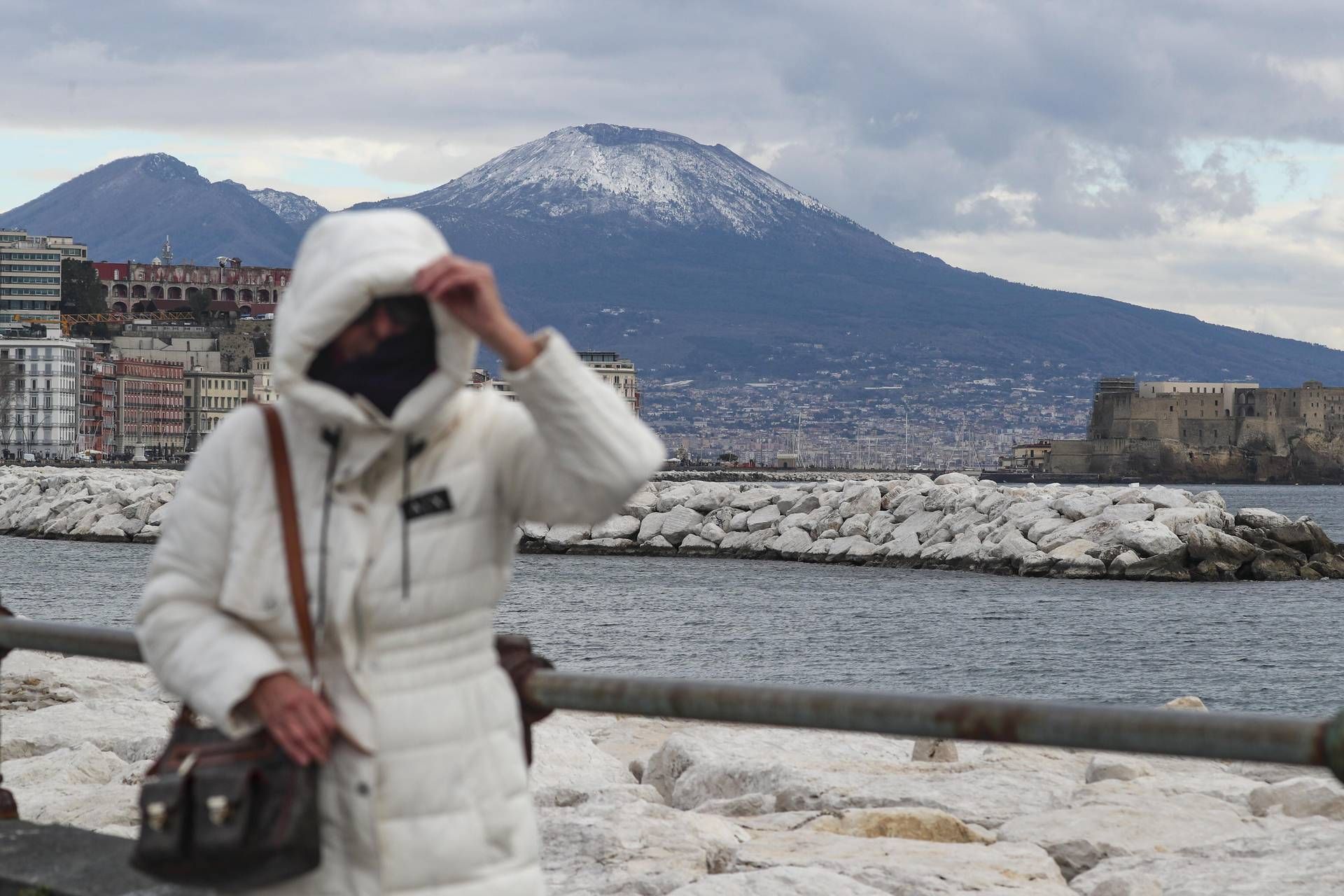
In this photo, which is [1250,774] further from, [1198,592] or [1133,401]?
[1133,401]

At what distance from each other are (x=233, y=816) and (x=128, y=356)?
114 m

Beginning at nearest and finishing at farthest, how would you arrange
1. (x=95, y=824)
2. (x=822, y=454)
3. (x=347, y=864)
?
(x=347, y=864)
(x=95, y=824)
(x=822, y=454)

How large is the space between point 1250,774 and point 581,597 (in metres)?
24.6

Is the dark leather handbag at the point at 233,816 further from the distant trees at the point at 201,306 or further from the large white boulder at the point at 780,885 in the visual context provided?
the distant trees at the point at 201,306

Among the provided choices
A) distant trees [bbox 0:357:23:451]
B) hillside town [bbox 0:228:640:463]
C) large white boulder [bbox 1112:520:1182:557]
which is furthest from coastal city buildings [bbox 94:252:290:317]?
large white boulder [bbox 1112:520:1182:557]

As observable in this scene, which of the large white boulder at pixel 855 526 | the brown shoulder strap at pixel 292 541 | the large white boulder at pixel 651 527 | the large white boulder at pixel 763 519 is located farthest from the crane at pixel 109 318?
the brown shoulder strap at pixel 292 541

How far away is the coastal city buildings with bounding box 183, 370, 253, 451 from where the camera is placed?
352ft

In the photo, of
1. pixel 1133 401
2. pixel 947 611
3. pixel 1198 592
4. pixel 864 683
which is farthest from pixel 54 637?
pixel 1133 401

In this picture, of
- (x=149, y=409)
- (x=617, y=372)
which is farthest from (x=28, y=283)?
(x=617, y=372)

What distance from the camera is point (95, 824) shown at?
545 cm

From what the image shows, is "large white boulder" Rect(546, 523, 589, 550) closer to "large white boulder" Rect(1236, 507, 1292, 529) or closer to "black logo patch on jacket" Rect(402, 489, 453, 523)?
"large white boulder" Rect(1236, 507, 1292, 529)

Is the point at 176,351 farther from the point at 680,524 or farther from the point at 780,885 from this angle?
the point at 780,885

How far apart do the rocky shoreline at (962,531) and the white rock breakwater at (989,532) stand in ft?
0.12

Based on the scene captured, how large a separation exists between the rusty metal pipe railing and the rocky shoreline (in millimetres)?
30250
